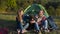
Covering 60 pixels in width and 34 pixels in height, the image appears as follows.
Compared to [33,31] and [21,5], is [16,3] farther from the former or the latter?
[33,31]

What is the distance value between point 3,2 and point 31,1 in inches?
69.4

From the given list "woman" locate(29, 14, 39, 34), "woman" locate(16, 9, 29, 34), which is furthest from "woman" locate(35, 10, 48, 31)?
"woman" locate(16, 9, 29, 34)

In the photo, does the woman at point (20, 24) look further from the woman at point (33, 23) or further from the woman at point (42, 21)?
the woman at point (42, 21)

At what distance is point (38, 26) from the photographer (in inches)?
216

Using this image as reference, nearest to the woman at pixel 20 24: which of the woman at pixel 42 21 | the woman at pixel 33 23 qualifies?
the woman at pixel 33 23

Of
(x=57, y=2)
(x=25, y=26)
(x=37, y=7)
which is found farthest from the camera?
(x=57, y=2)

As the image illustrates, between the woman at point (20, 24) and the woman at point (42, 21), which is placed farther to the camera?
the woman at point (42, 21)

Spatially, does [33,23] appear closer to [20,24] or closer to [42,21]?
[42,21]

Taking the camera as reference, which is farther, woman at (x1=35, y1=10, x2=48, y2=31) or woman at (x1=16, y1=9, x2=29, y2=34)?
woman at (x1=35, y1=10, x2=48, y2=31)

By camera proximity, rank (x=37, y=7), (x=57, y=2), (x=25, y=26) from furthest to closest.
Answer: (x=57, y=2)
(x=37, y=7)
(x=25, y=26)

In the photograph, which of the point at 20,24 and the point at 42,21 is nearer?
the point at 20,24

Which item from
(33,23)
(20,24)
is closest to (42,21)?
(33,23)

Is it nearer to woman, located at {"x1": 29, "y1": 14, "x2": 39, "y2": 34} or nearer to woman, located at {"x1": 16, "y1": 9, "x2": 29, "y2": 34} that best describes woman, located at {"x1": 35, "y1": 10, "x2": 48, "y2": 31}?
woman, located at {"x1": 29, "y1": 14, "x2": 39, "y2": 34}

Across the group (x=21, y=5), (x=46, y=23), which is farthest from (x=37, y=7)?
(x=21, y=5)
